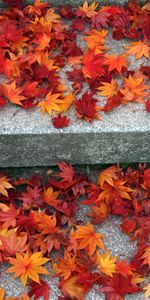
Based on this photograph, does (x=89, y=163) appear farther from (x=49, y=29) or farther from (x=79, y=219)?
(x=49, y=29)

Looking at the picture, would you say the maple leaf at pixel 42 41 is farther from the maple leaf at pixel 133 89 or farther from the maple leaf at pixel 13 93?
the maple leaf at pixel 133 89

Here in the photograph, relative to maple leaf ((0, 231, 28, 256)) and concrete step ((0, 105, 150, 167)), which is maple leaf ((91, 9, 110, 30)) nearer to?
concrete step ((0, 105, 150, 167))

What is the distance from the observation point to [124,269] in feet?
7.47

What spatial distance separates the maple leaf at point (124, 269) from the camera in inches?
89.2

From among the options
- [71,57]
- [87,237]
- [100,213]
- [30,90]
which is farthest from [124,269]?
[71,57]

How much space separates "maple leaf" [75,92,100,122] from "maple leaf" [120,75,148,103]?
18 cm

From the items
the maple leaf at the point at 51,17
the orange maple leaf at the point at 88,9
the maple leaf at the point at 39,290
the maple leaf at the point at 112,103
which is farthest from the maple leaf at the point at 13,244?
the orange maple leaf at the point at 88,9

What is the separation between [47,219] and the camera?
7.89ft

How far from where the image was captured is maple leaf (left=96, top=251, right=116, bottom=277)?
2.27 metres

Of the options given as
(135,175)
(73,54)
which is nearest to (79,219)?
(135,175)

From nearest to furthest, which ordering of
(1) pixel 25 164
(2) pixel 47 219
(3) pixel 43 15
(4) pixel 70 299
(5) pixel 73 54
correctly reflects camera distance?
(4) pixel 70 299
(2) pixel 47 219
(1) pixel 25 164
(5) pixel 73 54
(3) pixel 43 15

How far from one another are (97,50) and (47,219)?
3.36 ft

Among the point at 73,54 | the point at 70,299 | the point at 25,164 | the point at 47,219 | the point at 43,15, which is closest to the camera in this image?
the point at 70,299

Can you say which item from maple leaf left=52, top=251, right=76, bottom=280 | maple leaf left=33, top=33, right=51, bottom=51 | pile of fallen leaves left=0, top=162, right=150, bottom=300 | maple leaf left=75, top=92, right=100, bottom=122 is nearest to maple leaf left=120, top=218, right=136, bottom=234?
pile of fallen leaves left=0, top=162, right=150, bottom=300
